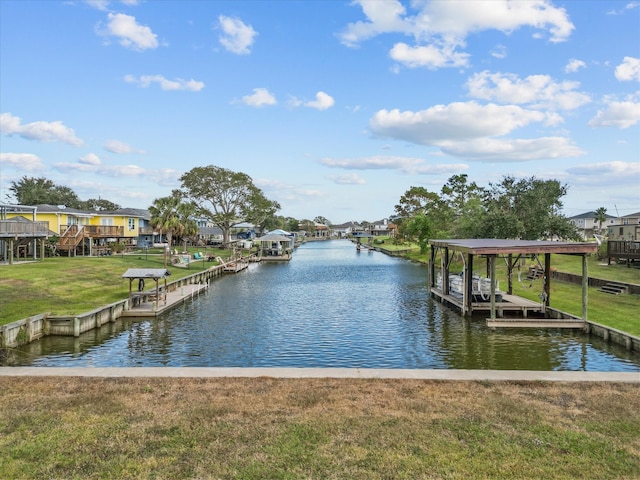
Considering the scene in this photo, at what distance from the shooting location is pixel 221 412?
10391 mm

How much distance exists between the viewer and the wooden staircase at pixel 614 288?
29.4 metres

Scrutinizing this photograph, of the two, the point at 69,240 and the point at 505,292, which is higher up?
the point at 69,240

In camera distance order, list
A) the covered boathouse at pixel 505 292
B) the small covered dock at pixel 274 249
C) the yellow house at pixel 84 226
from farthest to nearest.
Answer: the small covered dock at pixel 274 249
the yellow house at pixel 84 226
the covered boathouse at pixel 505 292

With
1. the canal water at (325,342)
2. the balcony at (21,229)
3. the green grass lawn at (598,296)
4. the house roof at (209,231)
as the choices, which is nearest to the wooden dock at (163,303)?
the canal water at (325,342)

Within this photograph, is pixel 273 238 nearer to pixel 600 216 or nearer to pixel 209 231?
pixel 209 231

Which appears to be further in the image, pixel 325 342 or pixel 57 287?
pixel 57 287

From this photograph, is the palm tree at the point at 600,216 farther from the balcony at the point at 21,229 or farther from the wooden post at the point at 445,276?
the balcony at the point at 21,229

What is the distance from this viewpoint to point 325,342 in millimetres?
21234

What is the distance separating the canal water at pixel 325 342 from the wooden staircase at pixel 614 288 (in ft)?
34.8

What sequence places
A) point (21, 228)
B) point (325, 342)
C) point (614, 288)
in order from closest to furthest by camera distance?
point (325, 342) → point (614, 288) → point (21, 228)

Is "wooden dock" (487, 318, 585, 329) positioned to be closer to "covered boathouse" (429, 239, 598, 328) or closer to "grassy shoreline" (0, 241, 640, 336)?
"covered boathouse" (429, 239, 598, 328)

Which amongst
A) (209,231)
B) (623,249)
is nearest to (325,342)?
(623,249)

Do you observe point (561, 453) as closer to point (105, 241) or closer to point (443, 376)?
point (443, 376)

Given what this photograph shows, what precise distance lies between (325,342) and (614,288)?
21970 millimetres
